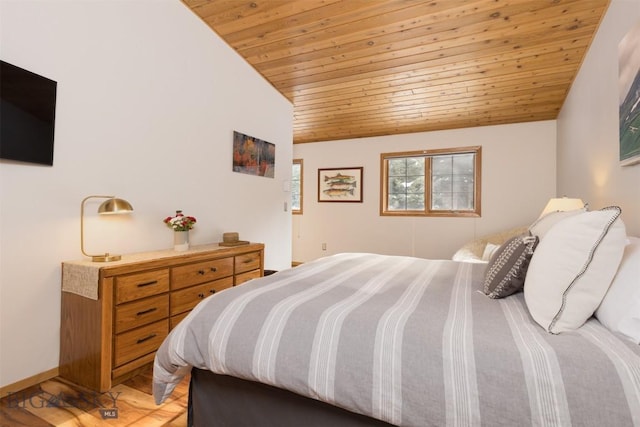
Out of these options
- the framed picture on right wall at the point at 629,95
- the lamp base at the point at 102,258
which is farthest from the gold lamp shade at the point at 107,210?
the framed picture on right wall at the point at 629,95

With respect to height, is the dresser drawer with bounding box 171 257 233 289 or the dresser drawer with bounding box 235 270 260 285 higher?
the dresser drawer with bounding box 171 257 233 289

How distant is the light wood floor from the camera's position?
60.3 inches

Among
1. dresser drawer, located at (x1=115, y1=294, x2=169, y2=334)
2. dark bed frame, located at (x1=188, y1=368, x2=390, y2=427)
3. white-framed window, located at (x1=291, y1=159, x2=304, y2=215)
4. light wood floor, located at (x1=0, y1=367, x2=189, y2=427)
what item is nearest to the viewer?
dark bed frame, located at (x1=188, y1=368, x2=390, y2=427)

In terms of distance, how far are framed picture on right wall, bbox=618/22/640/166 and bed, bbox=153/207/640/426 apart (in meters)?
0.87

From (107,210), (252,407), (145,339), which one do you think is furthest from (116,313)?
(252,407)

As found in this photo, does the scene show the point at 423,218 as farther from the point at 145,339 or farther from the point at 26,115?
the point at 26,115

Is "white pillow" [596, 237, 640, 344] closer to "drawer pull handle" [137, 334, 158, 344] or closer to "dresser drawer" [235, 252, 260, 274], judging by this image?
"drawer pull handle" [137, 334, 158, 344]

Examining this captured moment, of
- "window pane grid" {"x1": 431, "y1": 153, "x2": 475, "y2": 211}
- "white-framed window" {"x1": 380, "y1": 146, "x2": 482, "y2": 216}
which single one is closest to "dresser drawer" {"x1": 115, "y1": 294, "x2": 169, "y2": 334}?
"white-framed window" {"x1": 380, "y1": 146, "x2": 482, "y2": 216}

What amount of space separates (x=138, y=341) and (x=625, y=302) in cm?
241

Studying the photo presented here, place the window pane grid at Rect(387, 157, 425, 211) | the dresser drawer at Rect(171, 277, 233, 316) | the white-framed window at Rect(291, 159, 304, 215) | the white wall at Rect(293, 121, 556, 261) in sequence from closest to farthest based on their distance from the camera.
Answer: the dresser drawer at Rect(171, 277, 233, 316) → the white wall at Rect(293, 121, 556, 261) → the window pane grid at Rect(387, 157, 425, 211) → the white-framed window at Rect(291, 159, 304, 215)

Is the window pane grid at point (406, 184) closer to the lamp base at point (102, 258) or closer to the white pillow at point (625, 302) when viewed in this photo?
the white pillow at point (625, 302)

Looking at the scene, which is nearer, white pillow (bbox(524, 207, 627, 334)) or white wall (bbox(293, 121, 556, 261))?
white pillow (bbox(524, 207, 627, 334))

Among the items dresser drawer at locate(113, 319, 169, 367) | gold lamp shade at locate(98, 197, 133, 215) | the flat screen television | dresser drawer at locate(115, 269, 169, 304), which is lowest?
dresser drawer at locate(113, 319, 169, 367)

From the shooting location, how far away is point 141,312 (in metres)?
1.98
